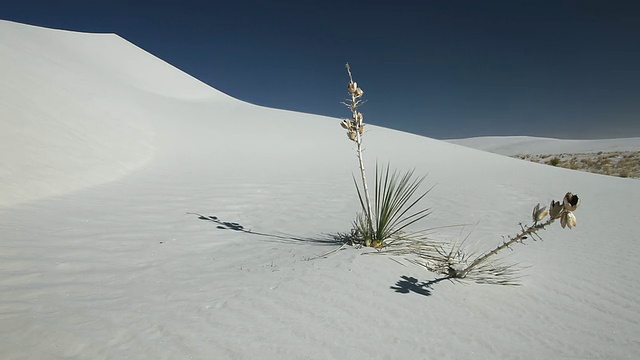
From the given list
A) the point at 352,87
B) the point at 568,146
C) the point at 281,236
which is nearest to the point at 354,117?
the point at 352,87

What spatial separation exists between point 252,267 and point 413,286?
1338 millimetres

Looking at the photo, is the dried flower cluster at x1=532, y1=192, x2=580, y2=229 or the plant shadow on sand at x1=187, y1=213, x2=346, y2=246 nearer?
the dried flower cluster at x1=532, y1=192, x2=580, y2=229

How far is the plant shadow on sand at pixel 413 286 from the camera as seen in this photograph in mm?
2262

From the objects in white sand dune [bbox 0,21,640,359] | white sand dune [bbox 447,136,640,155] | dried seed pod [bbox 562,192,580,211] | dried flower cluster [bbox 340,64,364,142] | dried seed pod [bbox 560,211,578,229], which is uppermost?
white sand dune [bbox 447,136,640,155]

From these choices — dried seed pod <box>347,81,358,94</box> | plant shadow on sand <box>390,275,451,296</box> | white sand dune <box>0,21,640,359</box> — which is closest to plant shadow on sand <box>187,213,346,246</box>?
white sand dune <box>0,21,640,359</box>

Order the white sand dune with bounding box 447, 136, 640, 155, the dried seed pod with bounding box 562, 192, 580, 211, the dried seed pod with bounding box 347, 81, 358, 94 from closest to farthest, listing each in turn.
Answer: the dried seed pod with bounding box 562, 192, 580, 211 → the dried seed pod with bounding box 347, 81, 358, 94 → the white sand dune with bounding box 447, 136, 640, 155

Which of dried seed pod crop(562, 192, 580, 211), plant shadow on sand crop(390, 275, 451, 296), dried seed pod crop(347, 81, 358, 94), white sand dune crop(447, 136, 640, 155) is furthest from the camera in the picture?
white sand dune crop(447, 136, 640, 155)

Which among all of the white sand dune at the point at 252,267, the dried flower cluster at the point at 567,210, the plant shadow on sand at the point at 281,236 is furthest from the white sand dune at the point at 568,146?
the dried flower cluster at the point at 567,210

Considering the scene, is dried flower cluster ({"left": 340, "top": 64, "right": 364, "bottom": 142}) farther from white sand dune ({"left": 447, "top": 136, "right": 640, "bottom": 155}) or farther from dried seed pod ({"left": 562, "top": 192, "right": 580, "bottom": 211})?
white sand dune ({"left": 447, "top": 136, "right": 640, "bottom": 155})

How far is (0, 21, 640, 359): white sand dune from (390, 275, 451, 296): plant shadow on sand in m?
0.02

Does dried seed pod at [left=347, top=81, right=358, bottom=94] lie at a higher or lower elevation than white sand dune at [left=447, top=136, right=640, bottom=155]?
lower

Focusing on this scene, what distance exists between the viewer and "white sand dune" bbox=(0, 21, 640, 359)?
69.2 inches

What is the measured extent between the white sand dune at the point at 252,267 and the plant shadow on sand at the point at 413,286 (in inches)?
0.6

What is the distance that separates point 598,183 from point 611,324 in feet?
25.2
